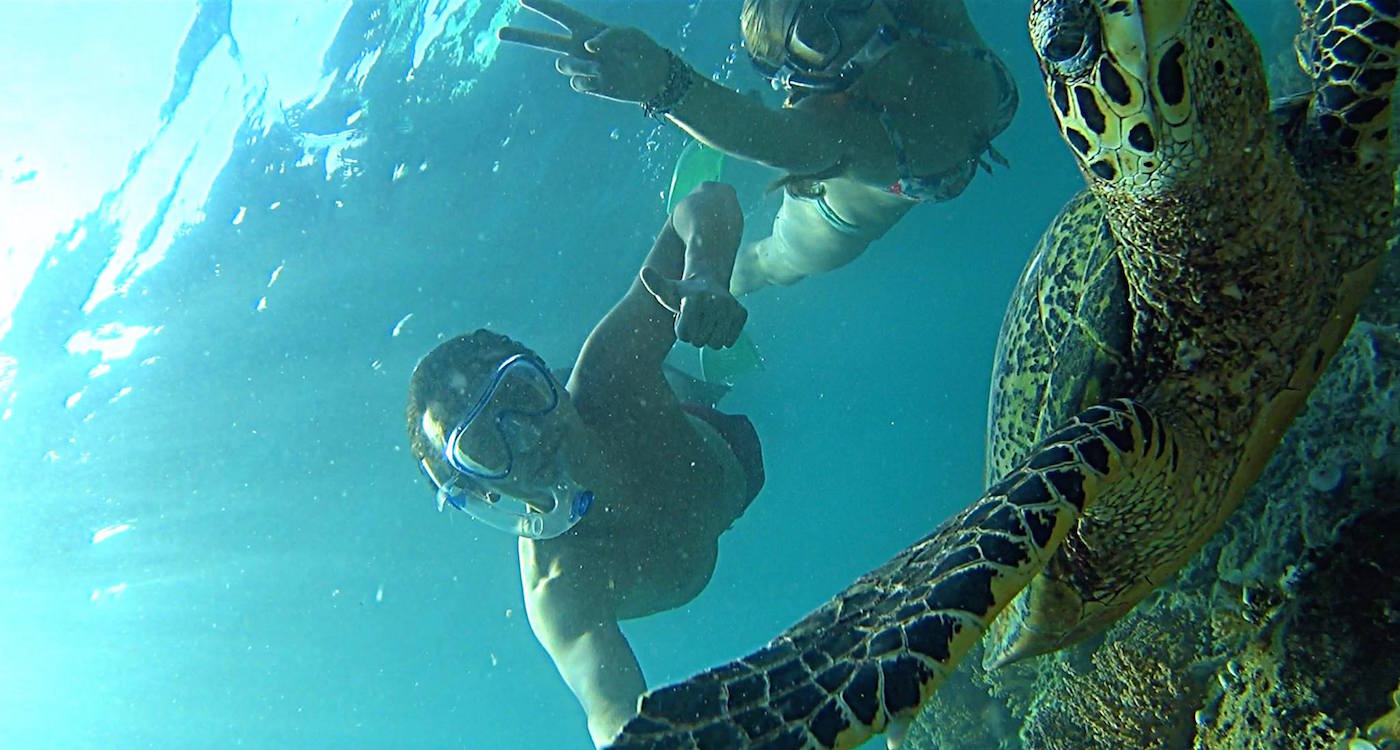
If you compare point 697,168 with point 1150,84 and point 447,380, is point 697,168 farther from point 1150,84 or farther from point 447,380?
point 1150,84

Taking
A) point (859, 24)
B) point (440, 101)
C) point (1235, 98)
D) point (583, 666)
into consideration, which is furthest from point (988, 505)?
point (440, 101)

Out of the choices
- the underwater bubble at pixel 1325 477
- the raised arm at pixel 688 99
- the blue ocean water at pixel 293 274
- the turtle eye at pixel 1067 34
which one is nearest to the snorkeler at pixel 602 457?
the raised arm at pixel 688 99

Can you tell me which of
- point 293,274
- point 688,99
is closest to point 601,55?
point 688,99

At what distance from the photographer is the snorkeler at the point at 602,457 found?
3738 millimetres

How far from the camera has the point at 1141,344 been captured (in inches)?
79.8

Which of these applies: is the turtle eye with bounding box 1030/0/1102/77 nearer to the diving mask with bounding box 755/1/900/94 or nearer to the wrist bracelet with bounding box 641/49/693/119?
the wrist bracelet with bounding box 641/49/693/119

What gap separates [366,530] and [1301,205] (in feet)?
75.4

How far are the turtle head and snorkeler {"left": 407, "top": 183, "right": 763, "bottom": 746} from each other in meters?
1.91

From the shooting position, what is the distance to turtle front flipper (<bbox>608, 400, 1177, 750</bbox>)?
1.29 meters

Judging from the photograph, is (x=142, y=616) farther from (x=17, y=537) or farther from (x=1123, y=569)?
(x=1123, y=569)

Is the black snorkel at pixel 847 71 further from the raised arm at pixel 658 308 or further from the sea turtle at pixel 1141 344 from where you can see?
the sea turtle at pixel 1141 344

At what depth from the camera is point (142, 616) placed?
70.5 feet

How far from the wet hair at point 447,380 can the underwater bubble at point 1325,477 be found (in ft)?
11.0

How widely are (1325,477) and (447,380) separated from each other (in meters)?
3.57
